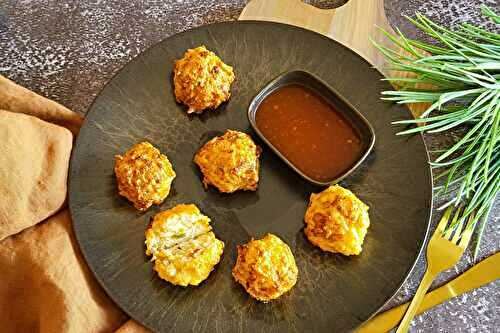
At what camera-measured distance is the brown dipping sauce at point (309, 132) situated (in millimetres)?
3129

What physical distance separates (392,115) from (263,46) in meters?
0.89

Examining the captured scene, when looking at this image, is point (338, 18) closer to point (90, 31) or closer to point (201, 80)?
point (201, 80)

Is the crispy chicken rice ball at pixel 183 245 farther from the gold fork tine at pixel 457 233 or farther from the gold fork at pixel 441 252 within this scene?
the gold fork tine at pixel 457 233

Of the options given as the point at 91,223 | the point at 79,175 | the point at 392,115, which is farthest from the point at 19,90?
the point at 392,115

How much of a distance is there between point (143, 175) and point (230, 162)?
45cm

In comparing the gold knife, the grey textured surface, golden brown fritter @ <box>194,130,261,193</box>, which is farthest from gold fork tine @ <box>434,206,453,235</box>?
golden brown fritter @ <box>194,130,261,193</box>

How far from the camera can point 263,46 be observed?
359 centimetres

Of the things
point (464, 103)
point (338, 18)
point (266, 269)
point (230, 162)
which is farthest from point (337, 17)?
point (266, 269)

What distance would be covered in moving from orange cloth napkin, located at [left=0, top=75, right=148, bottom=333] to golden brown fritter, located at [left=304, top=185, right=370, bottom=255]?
1001mm

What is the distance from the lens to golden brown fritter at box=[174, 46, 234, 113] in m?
3.25

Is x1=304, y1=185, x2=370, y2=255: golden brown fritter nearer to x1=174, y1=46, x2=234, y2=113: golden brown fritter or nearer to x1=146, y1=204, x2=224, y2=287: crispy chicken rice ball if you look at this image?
x1=146, y1=204, x2=224, y2=287: crispy chicken rice ball

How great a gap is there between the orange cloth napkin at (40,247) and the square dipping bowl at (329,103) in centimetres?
107

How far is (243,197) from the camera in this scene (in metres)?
3.19

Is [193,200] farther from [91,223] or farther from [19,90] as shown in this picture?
[19,90]
